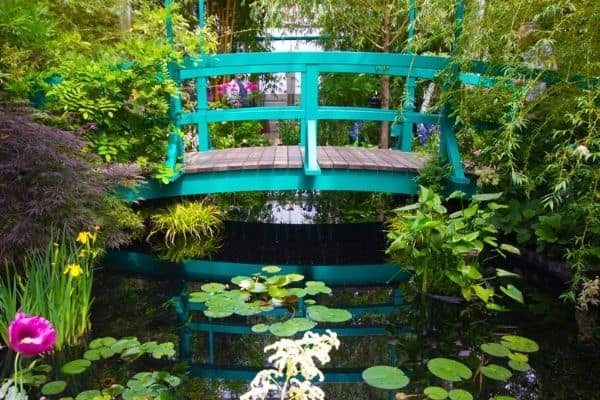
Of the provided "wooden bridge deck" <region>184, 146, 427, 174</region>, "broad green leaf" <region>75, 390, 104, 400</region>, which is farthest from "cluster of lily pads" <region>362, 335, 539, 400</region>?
"wooden bridge deck" <region>184, 146, 427, 174</region>

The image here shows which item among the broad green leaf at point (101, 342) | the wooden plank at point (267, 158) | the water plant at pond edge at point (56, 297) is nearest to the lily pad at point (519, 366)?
the broad green leaf at point (101, 342)

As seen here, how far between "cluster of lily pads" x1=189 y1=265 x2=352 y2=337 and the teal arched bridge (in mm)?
1154

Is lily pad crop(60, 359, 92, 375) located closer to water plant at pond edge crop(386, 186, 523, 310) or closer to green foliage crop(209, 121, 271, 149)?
water plant at pond edge crop(386, 186, 523, 310)

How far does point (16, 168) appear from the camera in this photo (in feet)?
9.30

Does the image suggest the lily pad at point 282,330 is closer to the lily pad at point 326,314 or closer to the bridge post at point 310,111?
the lily pad at point 326,314

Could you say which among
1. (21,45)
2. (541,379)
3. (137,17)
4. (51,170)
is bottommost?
(541,379)

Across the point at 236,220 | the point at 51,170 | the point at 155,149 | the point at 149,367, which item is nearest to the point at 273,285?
the point at 149,367

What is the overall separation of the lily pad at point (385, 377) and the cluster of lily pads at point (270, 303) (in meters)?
0.41

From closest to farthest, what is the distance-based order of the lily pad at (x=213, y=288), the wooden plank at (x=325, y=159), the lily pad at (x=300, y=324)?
the lily pad at (x=300, y=324) < the lily pad at (x=213, y=288) < the wooden plank at (x=325, y=159)

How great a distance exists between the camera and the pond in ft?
7.57

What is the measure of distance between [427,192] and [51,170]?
2213mm

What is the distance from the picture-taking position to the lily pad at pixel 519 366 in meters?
2.39

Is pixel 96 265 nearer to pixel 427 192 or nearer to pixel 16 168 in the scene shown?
pixel 16 168

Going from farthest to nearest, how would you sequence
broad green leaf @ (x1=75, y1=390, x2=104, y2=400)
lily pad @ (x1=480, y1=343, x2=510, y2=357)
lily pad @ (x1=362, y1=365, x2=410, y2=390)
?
lily pad @ (x1=480, y1=343, x2=510, y2=357) < lily pad @ (x1=362, y1=365, x2=410, y2=390) < broad green leaf @ (x1=75, y1=390, x2=104, y2=400)
